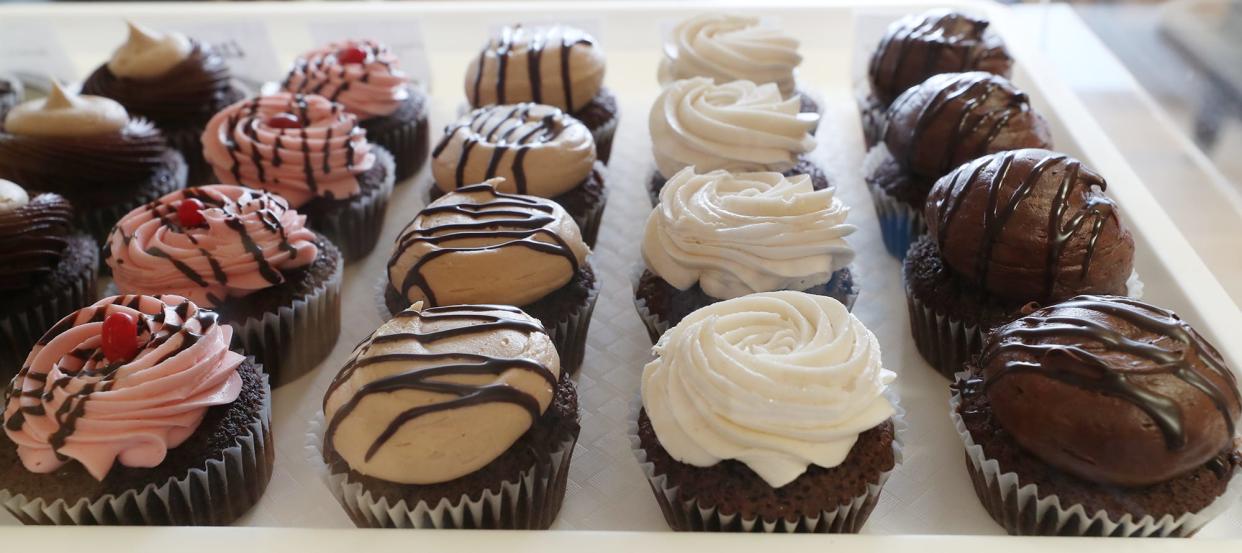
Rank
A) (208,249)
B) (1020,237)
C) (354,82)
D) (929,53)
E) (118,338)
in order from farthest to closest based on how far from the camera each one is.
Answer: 1. (354,82)
2. (929,53)
3. (208,249)
4. (1020,237)
5. (118,338)

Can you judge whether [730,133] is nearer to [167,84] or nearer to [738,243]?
[738,243]

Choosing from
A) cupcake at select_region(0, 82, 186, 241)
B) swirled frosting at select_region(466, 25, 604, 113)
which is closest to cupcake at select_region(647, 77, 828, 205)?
swirled frosting at select_region(466, 25, 604, 113)

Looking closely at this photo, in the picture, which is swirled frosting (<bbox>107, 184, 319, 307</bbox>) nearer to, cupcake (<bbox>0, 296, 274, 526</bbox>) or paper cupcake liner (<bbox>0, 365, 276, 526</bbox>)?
cupcake (<bbox>0, 296, 274, 526</bbox>)

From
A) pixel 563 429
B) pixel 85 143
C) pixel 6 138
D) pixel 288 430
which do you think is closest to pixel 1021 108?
pixel 563 429

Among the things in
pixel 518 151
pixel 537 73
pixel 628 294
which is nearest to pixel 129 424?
pixel 518 151

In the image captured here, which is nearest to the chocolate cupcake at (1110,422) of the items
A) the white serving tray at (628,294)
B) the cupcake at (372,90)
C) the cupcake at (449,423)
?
the white serving tray at (628,294)
